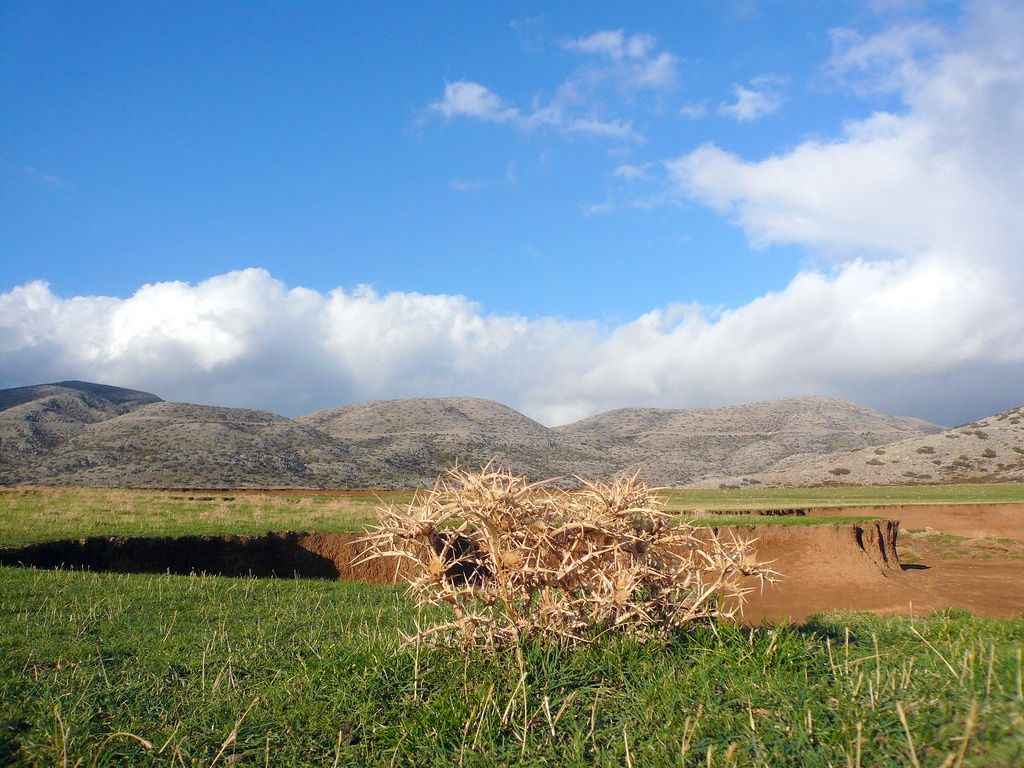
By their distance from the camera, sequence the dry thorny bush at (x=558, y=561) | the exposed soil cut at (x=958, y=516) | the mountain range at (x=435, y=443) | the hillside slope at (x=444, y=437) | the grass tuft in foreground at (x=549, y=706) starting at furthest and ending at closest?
the hillside slope at (x=444, y=437) < the mountain range at (x=435, y=443) < the exposed soil cut at (x=958, y=516) < the dry thorny bush at (x=558, y=561) < the grass tuft in foreground at (x=549, y=706)

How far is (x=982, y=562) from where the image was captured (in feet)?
72.8

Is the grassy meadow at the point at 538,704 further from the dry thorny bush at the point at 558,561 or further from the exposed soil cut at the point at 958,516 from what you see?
the exposed soil cut at the point at 958,516

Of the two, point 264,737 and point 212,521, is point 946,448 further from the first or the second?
point 264,737

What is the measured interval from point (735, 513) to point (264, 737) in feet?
77.9

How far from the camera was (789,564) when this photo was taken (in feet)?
66.4

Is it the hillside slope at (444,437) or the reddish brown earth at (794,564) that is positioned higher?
the hillside slope at (444,437)

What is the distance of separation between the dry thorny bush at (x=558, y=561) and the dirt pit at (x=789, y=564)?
1030cm

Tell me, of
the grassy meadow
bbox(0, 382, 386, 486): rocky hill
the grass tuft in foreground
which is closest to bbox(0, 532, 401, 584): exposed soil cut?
the grassy meadow

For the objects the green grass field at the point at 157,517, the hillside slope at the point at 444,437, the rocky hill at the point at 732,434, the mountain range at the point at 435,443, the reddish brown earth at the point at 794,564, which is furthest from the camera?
the rocky hill at the point at 732,434

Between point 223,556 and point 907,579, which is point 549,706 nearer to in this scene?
point 223,556

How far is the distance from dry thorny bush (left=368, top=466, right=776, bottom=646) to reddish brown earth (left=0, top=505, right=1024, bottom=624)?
1014cm

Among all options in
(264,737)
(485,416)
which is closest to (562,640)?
(264,737)

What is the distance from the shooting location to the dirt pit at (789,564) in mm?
16125


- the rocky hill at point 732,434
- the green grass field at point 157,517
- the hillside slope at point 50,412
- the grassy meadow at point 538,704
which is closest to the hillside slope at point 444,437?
the rocky hill at point 732,434
